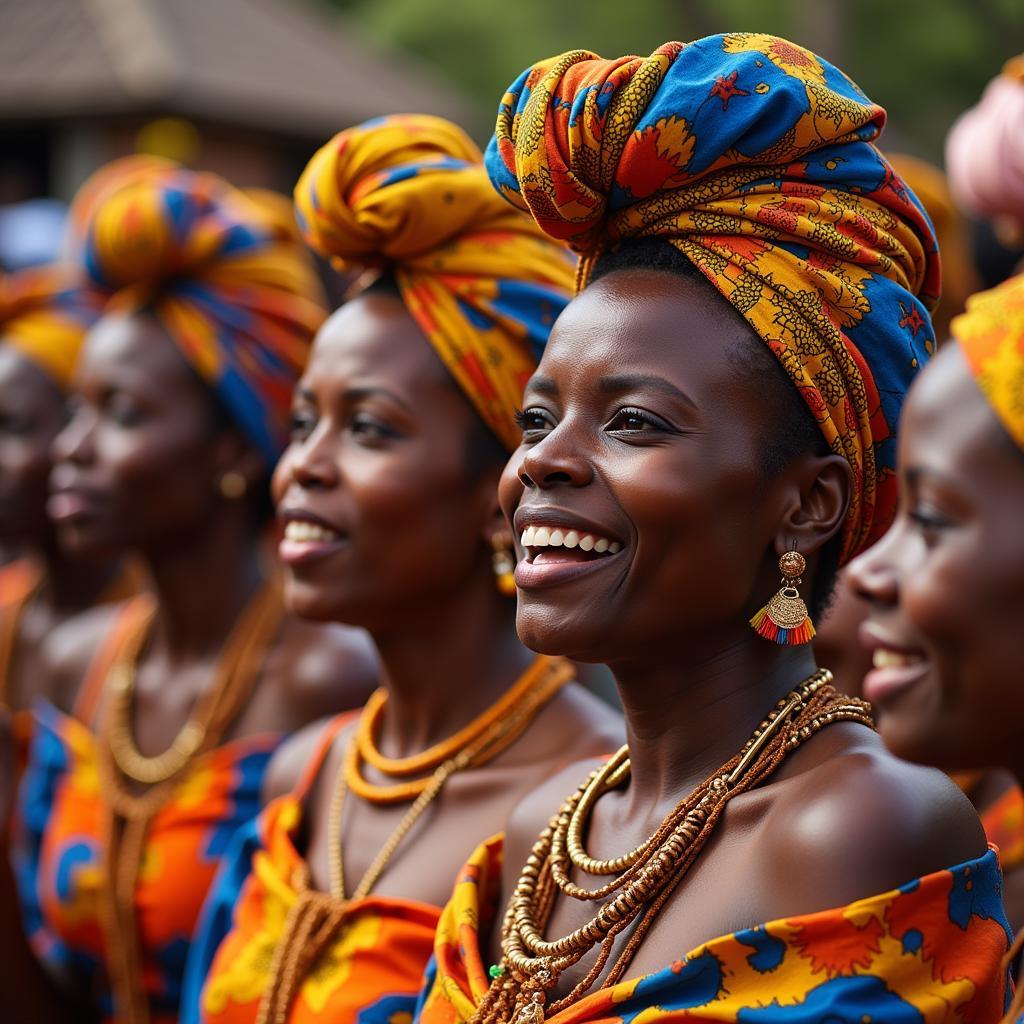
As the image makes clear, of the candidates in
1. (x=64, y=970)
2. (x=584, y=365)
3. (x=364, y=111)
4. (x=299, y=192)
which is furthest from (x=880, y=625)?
(x=364, y=111)

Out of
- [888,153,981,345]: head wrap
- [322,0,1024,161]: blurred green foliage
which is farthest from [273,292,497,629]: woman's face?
[322,0,1024,161]: blurred green foliage

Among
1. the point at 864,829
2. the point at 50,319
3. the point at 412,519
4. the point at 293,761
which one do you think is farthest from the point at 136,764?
the point at 864,829

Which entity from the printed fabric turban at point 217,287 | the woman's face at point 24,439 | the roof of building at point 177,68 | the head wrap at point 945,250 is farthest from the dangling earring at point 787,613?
the roof of building at point 177,68

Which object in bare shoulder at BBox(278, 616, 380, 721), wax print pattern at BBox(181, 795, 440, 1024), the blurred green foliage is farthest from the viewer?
the blurred green foliage

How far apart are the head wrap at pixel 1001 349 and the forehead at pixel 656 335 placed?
0.52 metres

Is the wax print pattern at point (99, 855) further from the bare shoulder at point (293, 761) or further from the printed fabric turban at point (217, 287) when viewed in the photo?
the printed fabric turban at point (217, 287)

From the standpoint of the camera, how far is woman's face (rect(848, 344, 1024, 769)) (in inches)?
75.0

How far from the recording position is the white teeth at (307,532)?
11.5ft

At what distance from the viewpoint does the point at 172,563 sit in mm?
4875

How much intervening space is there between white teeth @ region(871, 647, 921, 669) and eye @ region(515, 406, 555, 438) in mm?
786

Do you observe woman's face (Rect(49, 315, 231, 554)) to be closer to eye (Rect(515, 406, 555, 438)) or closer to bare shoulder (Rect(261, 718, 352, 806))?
bare shoulder (Rect(261, 718, 352, 806))

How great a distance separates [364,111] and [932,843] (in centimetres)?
1536

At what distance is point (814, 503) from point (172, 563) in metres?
2.78

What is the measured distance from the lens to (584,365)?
101 inches
